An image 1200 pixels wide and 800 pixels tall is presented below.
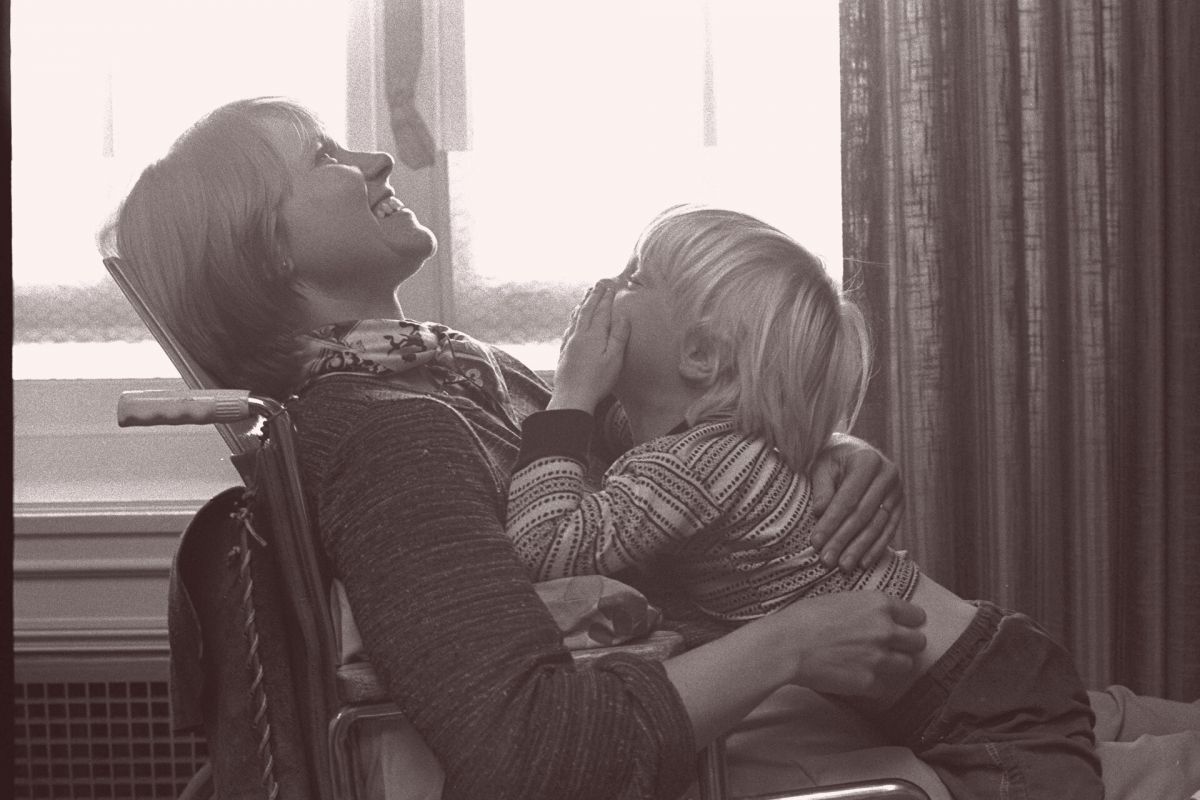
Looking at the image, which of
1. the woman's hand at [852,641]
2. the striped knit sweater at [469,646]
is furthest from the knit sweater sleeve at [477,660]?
the woman's hand at [852,641]

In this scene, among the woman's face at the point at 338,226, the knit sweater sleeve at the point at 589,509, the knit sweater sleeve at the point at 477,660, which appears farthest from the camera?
the woman's face at the point at 338,226

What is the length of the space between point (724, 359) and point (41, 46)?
135 cm

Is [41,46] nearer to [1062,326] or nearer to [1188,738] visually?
[1062,326]

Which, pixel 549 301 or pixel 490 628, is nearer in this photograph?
pixel 490 628

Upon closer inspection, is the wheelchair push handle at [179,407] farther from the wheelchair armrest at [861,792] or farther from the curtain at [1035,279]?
the curtain at [1035,279]

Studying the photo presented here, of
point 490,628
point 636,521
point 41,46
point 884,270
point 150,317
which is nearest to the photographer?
point 490,628

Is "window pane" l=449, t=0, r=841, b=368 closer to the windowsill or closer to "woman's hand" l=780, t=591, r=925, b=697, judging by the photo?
the windowsill

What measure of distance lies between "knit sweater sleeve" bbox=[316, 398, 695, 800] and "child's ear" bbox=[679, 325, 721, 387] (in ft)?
0.76

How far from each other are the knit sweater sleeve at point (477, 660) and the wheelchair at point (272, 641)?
0.04 metres

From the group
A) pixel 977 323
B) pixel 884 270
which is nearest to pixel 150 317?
pixel 884 270

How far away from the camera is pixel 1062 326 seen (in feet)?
5.92

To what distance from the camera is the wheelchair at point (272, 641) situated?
0.87 metres

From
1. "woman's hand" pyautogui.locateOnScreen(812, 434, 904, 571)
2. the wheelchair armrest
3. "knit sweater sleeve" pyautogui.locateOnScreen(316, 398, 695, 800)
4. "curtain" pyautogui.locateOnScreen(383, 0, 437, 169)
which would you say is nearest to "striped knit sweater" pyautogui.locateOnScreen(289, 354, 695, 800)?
"knit sweater sleeve" pyautogui.locateOnScreen(316, 398, 695, 800)

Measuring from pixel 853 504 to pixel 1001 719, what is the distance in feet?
0.64
